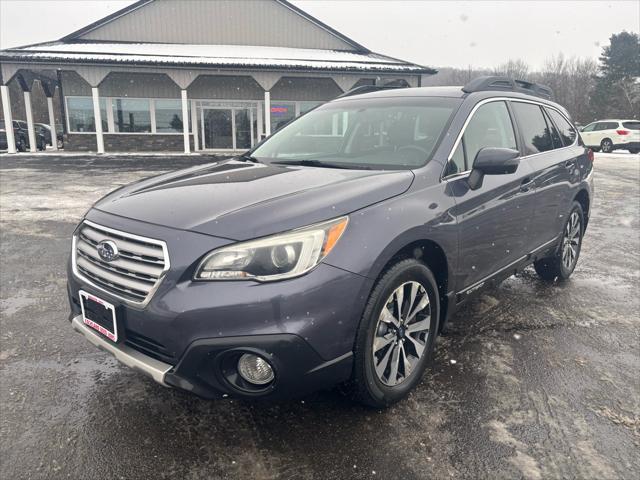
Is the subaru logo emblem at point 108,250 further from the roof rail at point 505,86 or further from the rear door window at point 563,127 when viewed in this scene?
the rear door window at point 563,127

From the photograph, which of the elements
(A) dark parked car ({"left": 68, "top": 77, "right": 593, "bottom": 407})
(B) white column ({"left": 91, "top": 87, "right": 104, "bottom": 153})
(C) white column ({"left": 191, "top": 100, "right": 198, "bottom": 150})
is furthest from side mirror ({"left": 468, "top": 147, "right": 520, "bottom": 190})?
(C) white column ({"left": 191, "top": 100, "right": 198, "bottom": 150})

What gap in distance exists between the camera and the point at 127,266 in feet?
7.44

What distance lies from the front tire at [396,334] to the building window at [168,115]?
24.6 m

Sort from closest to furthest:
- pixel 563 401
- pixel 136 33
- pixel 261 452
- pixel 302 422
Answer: pixel 261 452 < pixel 302 422 < pixel 563 401 < pixel 136 33

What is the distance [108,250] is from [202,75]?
76.6 feet

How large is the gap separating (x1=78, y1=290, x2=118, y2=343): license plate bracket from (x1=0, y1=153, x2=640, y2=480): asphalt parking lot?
506mm

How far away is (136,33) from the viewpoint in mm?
26094

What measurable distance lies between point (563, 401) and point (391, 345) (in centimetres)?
105

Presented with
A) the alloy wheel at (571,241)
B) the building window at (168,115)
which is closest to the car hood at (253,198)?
the alloy wheel at (571,241)

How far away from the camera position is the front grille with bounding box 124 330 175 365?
214 centimetres

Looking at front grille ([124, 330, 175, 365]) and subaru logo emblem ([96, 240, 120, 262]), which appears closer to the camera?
front grille ([124, 330, 175, 365])

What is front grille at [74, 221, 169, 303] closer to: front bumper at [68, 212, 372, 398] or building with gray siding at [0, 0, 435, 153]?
front bumper at [68, 212, 372, 398]

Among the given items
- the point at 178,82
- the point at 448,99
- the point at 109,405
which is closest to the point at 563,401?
the point at 448,99

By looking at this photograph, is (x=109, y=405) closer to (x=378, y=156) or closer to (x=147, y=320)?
(x=147, y=320)
